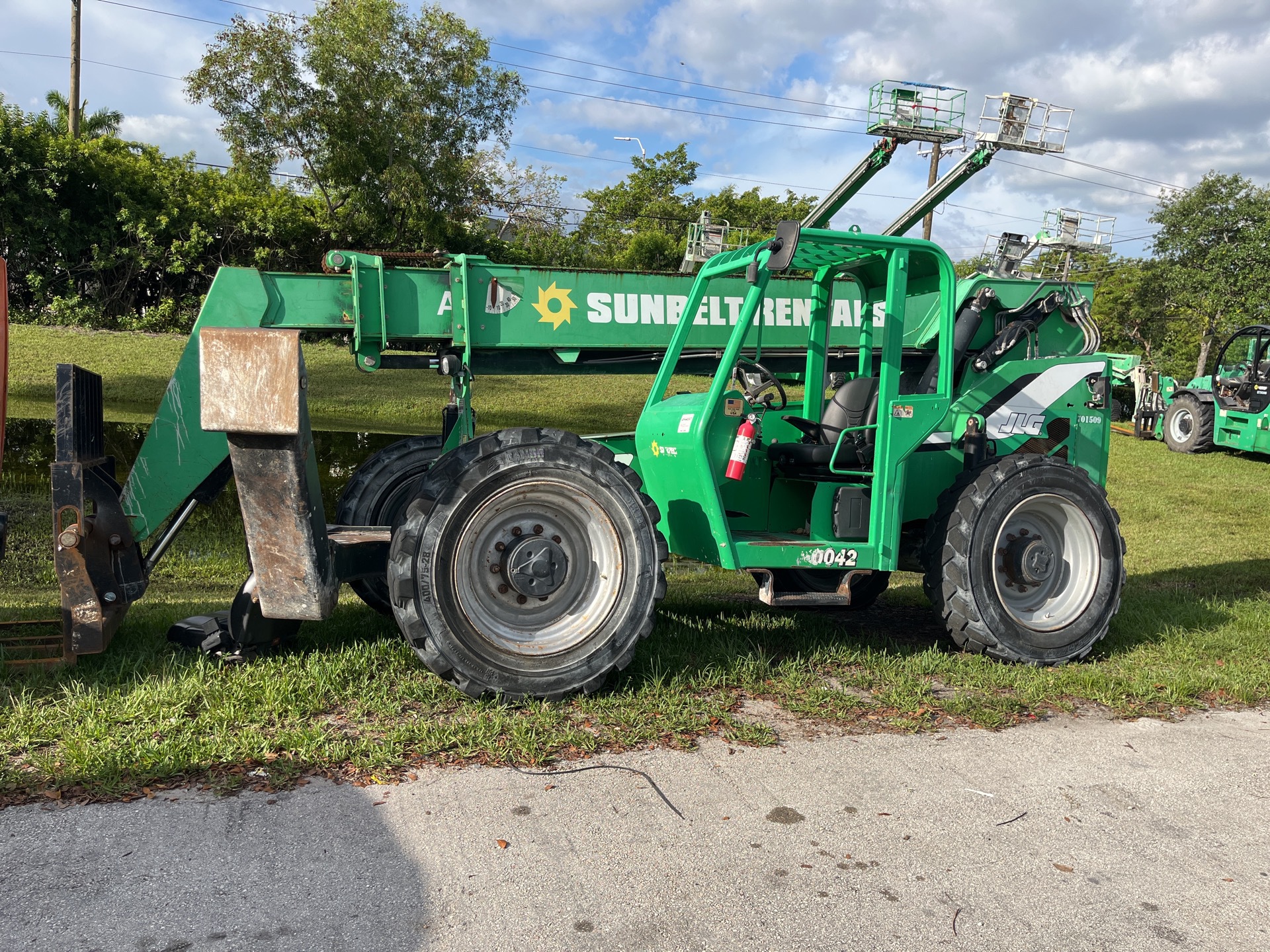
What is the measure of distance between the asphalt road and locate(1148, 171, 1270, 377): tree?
112ft

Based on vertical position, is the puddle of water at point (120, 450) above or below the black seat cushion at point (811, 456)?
below

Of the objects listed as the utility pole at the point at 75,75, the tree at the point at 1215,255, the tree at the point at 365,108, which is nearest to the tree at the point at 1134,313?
the tree at the point at 1215,255

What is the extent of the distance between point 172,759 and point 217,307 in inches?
101

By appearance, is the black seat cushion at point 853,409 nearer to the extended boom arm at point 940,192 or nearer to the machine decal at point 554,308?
the machine decal at point 554,308

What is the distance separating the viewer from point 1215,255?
113ft

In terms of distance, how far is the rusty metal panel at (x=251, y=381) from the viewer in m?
4.20

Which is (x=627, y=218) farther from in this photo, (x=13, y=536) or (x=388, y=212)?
(x=13, y=536)

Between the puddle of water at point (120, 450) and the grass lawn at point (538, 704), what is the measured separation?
2781 mm

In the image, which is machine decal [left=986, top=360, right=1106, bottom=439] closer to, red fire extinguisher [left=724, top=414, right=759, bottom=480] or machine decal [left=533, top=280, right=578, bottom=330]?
red fire extinguisher [left=724, top=414, right=759, bottom=480]

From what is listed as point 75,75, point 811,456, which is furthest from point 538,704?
point 75,75

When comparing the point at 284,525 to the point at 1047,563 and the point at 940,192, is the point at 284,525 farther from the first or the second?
the point at 940,192

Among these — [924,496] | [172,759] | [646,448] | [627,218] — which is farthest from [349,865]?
[627,218]

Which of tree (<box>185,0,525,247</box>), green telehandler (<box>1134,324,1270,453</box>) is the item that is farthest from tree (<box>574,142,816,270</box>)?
green telehandler (<box>1134,324,1270,453</box>)

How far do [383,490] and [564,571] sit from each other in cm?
189
